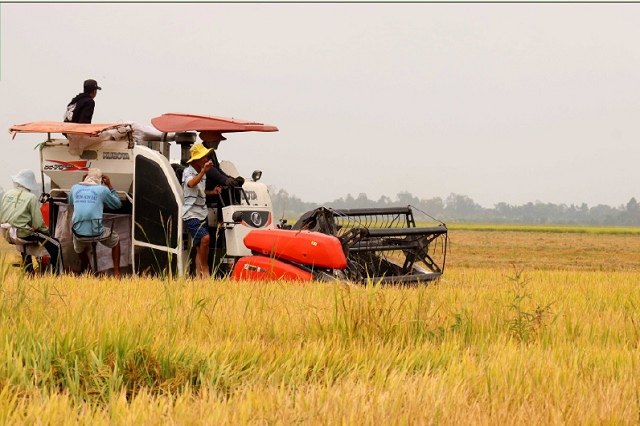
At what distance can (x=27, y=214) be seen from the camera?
35.5 ft

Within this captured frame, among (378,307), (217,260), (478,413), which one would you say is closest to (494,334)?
(378,307)

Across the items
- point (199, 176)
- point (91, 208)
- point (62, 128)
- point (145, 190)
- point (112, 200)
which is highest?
point (62, 128)

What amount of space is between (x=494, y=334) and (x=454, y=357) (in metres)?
1.18

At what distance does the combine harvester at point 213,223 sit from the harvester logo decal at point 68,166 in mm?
14

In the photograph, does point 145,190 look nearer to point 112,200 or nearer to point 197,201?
point 112,200

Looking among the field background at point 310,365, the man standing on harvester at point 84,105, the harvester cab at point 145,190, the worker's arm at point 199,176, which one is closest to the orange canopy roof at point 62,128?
the harvester cab at point 145,190

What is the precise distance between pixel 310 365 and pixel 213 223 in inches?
241

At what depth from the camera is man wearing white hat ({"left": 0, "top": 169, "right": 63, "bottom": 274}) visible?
10.8m

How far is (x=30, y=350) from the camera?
409cm

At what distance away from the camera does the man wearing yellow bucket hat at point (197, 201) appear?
31.8 feet

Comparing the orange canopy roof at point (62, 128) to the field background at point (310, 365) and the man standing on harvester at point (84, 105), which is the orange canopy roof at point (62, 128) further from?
the field background at point (310, 365)

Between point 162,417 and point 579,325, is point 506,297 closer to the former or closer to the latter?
point 579,325

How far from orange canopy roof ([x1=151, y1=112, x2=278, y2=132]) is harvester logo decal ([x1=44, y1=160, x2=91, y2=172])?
1590mm

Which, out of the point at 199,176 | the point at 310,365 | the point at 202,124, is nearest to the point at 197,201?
the point at 199,176
